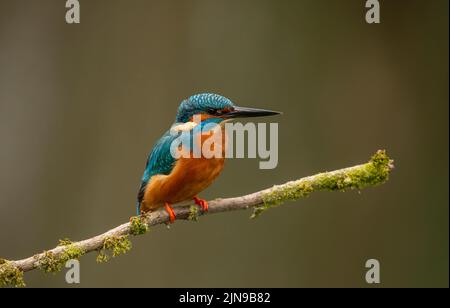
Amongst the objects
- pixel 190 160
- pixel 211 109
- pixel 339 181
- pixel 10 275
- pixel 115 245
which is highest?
pixel 211 109

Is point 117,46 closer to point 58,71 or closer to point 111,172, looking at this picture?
point 58,71

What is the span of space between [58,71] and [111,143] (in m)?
0.81

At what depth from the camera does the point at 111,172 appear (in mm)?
5500

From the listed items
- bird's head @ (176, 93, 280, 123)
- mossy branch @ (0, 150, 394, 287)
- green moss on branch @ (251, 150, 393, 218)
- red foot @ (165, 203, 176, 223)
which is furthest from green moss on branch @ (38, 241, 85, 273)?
bird's head @ (176, 93, 280, 123)

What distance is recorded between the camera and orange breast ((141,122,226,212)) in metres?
3.31

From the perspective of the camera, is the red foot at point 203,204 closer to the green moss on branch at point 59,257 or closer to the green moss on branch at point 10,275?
the green moss on branch at point 59,257

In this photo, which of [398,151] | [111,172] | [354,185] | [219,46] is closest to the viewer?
[354,185]

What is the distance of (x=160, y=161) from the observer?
3.42 m

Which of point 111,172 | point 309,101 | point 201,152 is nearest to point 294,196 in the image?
point 201,152

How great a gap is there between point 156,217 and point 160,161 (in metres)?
0.37

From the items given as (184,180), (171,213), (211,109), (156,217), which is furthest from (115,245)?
(211,109)

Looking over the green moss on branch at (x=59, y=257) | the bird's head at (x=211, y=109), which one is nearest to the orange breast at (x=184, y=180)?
the bird's head at (x=211, y=109)

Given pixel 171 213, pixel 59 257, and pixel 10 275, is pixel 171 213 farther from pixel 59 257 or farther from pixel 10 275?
pixel 10 275

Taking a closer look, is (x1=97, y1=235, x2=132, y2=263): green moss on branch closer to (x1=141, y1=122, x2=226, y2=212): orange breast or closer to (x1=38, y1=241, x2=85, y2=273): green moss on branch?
(x1=38, y1=241, x2=85, y2=273): green moss on branch
